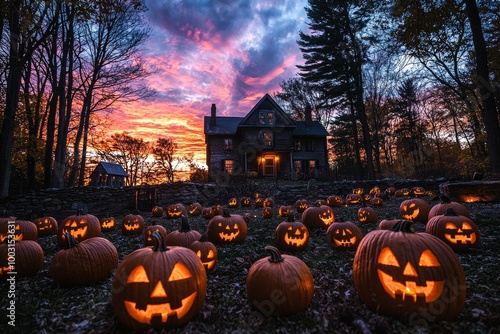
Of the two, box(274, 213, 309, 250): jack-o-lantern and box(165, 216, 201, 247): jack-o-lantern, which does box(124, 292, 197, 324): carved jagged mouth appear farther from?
box(274, 213, 309, 250): jack-o-lantern

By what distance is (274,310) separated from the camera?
8.20 feet

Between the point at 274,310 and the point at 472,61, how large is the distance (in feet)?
73.8

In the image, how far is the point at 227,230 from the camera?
217 inches

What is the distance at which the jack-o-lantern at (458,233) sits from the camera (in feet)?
13.7

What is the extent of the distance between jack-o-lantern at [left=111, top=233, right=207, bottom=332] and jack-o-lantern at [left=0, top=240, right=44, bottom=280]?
2.49 m

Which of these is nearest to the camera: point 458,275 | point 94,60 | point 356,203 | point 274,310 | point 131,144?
point 458,275

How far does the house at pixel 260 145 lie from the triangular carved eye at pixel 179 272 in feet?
82.5

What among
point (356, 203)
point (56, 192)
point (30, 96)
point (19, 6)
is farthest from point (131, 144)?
point (356, 203)

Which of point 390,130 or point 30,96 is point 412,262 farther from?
point 390,130

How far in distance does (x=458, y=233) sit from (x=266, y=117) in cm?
2605

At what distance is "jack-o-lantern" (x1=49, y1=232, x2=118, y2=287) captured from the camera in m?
3.29

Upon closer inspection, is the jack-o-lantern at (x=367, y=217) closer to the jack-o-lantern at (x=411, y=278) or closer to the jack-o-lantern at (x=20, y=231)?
the jack-o-lantern at (x=411, y=278)

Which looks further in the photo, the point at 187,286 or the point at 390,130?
the point at 390,130

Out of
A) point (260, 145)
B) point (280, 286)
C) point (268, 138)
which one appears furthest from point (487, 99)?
point (268, 138)
